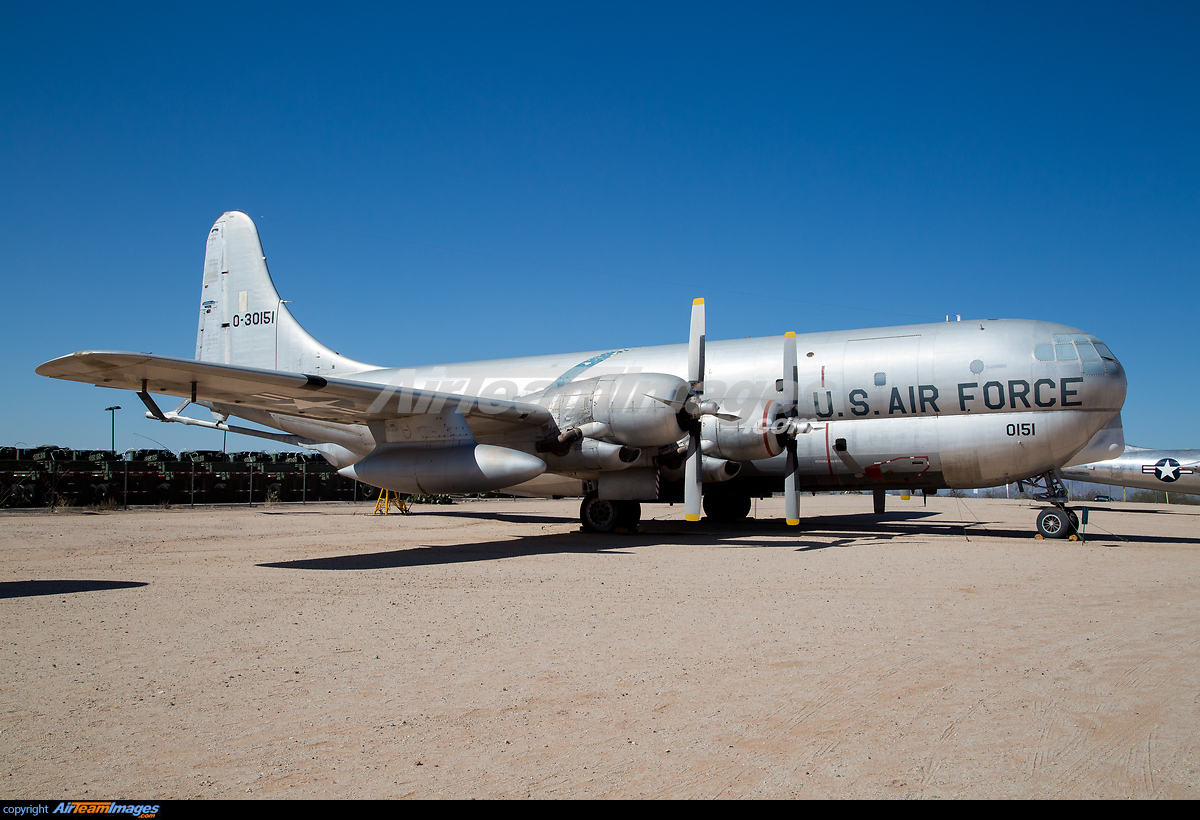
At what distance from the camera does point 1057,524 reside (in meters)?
15.0

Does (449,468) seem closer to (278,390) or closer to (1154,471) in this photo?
(278,390)

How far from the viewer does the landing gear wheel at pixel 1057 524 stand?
14.9 m

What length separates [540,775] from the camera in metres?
3.26

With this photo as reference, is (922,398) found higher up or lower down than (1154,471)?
higher up

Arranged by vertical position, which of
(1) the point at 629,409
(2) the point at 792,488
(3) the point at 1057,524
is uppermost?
(1) the point at 629,409

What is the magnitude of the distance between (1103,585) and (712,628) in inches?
215

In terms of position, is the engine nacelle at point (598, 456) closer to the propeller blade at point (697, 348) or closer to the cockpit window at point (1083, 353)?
the propeller blade at point (697, 348)

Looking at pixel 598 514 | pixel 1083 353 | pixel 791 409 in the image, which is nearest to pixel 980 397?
pixel 1083 353

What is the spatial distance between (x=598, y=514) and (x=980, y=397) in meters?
8.13

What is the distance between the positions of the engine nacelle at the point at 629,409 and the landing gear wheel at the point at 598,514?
8.91 ft

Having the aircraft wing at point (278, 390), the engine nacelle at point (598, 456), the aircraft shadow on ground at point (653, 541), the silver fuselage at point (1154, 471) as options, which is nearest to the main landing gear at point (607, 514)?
the aircraft shadow on ground at point (653, 541)

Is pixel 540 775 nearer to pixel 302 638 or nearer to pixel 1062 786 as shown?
pixel 1062 786

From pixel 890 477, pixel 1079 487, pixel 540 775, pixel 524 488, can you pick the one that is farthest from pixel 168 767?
pixel 1079 487

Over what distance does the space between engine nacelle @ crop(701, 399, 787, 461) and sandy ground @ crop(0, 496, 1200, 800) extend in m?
4.30
